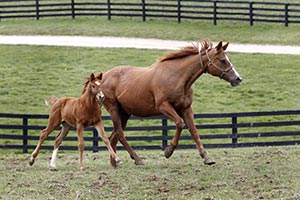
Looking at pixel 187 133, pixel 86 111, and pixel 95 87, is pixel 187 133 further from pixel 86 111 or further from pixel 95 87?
pixel 95 87

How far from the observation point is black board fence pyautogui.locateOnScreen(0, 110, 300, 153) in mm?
19812

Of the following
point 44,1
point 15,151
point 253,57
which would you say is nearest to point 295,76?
point 253,57

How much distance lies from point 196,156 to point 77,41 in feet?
65.1

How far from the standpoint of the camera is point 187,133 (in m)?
23.4

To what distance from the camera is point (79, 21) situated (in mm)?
40281

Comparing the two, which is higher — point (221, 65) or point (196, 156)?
point (221, 65)

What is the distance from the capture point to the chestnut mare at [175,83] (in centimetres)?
1423

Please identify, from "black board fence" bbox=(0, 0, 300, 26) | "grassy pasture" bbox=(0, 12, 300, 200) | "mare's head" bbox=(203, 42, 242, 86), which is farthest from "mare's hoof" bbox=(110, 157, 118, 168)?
"black board fence" bbox=(0, 0, 300, 26)

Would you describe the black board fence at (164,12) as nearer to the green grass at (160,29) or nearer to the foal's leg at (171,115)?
the green grass at (160,29)

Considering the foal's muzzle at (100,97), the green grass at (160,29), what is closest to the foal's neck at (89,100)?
the foal's muzzle at (100,97)

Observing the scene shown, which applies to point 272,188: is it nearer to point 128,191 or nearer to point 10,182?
point 128,191

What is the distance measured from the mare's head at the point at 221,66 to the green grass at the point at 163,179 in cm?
161

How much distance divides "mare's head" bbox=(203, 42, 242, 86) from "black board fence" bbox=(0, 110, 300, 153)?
5276 mm

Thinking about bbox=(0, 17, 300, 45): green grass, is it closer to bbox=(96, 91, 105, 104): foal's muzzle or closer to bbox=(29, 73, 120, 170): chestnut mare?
bbox=(29, 73, 120, 170): chestnut mare
